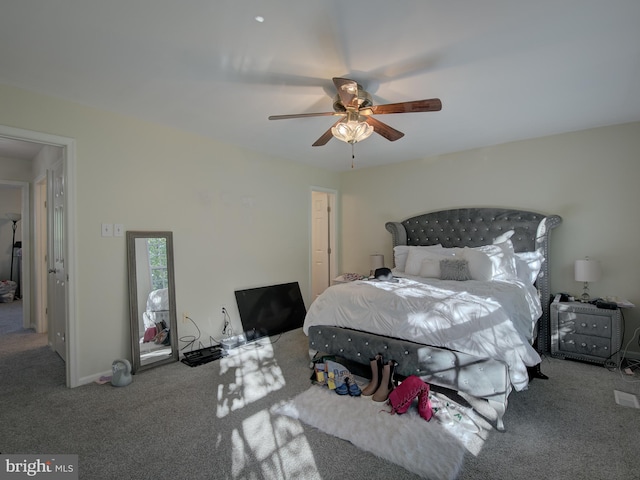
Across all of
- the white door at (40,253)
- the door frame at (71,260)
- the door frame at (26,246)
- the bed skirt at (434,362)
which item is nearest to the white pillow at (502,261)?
the bed skirt at (434,362)

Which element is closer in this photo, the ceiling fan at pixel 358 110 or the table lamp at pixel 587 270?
the ceiling fan at pixel 358 110

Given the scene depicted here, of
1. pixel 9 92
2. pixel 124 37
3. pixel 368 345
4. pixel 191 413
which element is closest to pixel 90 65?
pixel 124 37

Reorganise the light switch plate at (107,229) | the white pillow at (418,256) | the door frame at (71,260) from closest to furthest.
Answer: the door frame at (71,260) < the light switch plate at (107,229) < the white pillow at (418,256)

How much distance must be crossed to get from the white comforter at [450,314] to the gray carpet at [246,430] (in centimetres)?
43

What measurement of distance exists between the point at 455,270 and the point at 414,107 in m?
2.13

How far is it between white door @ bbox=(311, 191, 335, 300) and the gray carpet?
2.81 meters

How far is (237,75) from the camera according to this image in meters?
2.36

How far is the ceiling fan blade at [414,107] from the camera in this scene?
2.15 m

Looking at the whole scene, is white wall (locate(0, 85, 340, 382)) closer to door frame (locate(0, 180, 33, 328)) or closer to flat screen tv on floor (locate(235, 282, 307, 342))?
flat screen tv on floor (locate(235, 282, 307, 342))

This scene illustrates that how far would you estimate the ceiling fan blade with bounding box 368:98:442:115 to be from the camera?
7.07 feet

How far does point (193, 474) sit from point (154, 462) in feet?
0.95

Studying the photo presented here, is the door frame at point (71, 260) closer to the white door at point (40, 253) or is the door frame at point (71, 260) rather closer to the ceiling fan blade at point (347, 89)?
the white door at point (40, 253)

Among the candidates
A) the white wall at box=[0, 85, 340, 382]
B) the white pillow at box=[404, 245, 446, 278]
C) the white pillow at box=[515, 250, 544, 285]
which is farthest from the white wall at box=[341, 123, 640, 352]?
the white wall at box=[0, 85, 340, 382]

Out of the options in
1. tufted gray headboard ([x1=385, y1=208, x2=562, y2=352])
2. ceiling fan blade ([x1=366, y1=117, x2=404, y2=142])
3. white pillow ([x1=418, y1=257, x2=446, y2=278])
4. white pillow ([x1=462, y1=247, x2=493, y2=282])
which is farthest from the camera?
white pillow ([x1=418, y1=257, x2=446, y2=278])
